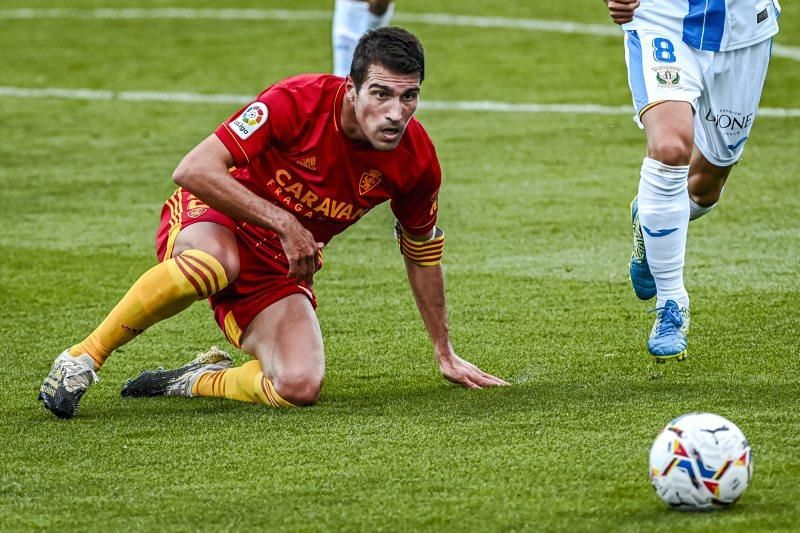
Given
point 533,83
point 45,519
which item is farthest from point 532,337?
point 533,83

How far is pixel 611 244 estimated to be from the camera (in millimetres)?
7652

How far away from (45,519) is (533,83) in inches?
379

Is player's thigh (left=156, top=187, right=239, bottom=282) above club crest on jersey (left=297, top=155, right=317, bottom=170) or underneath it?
underneath

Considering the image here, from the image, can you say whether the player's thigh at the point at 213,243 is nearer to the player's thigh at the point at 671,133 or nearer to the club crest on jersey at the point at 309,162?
the club crest on jersey at the point at 309,162

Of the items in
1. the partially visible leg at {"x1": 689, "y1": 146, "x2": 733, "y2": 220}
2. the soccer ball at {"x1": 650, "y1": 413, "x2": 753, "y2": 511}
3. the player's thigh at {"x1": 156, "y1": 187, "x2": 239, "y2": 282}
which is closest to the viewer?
the soccer ball at {"x1": 650, "y1": 413, "x2": 753, "y2": 511}

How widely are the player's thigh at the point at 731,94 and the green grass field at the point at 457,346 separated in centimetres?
83

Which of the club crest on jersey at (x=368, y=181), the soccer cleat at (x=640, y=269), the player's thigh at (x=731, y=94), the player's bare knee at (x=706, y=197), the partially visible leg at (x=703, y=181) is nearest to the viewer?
the club crest on jersey at (x=368, y=181)

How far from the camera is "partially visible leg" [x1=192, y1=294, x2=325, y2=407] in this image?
4.93 meters

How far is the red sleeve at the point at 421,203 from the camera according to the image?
498cm

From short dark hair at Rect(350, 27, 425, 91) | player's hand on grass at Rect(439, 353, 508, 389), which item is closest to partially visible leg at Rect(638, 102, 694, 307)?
player's hand on grass at Rect(439, 353, 508, 389)

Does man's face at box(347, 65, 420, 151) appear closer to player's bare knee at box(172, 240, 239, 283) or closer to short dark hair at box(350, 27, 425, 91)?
short dark hair at box(350, 27, 425, 91)

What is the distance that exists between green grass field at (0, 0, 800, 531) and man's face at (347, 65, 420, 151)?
922 mm

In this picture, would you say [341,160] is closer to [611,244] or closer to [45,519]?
[45,519]

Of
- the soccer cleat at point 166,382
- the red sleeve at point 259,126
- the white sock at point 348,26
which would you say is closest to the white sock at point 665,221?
the red sleeve at point 259,126
